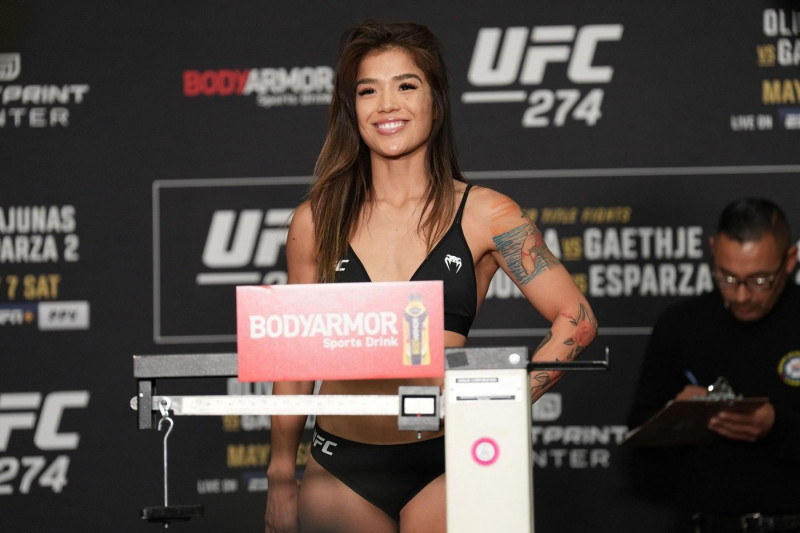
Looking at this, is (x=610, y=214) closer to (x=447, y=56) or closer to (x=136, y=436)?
(x=447, y=56)

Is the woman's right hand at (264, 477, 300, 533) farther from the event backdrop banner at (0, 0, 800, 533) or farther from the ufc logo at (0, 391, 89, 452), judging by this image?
the ufc logo at (0, 391, 89, 452)

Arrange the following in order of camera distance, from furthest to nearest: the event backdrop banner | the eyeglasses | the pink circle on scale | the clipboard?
the event backdrop banner, the eyeglasses, the clipboard, the pink circle on scale

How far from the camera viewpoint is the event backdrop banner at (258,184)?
12.1 ft

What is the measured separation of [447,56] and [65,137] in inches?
53.1

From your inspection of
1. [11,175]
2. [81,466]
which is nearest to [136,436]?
[81,466]

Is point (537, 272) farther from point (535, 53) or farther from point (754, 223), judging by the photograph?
point (535, 53)

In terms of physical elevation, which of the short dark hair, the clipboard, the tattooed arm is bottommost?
the clipboard

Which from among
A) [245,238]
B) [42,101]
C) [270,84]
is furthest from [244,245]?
[42,101]

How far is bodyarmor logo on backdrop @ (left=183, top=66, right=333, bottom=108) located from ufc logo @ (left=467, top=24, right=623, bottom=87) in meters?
0.51

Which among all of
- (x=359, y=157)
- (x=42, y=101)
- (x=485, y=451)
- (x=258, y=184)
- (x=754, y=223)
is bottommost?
(x=485, y=451)

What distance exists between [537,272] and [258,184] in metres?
1.77

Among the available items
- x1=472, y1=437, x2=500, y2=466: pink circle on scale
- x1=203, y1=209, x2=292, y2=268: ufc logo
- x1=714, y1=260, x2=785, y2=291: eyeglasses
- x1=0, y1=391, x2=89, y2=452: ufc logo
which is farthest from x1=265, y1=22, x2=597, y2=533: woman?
x1=0, y1=391, x2=89, y2=452: ufc logo

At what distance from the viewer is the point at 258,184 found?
3768 mm

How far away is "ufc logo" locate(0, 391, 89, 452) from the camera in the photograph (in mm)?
3768
